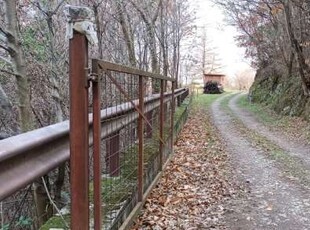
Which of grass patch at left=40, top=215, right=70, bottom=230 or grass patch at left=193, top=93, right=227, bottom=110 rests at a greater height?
grass patch at left=40, top=215, right=70, bottom=230

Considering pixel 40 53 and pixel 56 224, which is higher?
pixel 40 53

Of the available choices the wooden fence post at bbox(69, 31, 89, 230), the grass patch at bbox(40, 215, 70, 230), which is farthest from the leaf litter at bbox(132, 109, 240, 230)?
the wooden fence post at bbox(69, 31, 89, 230)

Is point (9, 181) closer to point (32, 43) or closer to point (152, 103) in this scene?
point (152, 103)

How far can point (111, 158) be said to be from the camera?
12.2 feet

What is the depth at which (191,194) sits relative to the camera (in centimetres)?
550

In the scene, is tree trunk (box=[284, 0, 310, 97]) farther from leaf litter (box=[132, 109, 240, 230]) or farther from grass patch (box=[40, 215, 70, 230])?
grass patch (box=[40, 215, 70, 230])

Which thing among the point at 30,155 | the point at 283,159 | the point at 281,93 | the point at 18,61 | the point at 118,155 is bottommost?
the point at 283,159

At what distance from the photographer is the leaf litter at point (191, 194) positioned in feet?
14.4

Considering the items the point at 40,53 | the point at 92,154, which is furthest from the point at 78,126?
the point at 40,53

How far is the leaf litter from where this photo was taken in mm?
4402

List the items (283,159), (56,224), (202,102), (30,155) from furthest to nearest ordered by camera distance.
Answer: (202,102), (283,159), (56,224), (30,155)

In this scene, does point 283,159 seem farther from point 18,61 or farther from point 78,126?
point 78,126

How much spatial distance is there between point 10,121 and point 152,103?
13.6 ft

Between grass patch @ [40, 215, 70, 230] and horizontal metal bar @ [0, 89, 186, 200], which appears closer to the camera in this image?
horizontal metal bar @ [0, 89, 186, 200]
